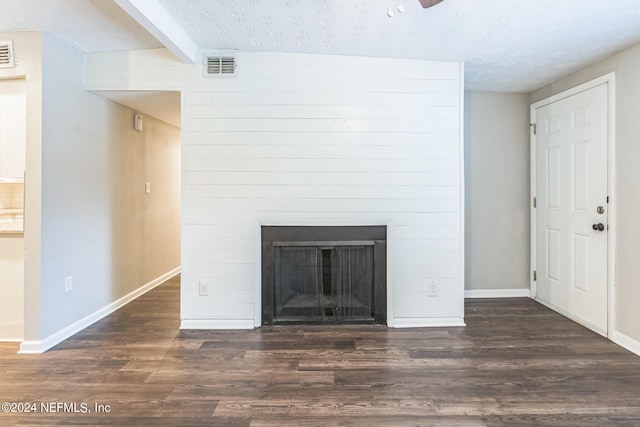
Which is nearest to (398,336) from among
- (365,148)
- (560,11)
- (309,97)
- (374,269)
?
(374,269)

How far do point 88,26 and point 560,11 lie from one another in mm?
3359

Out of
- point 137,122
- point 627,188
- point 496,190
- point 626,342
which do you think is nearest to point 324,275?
point 496,190

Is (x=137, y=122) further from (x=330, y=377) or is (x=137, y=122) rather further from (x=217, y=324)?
(x=330, y=377)

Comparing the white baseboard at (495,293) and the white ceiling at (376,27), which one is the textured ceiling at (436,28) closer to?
the white ceiling at (376,27)

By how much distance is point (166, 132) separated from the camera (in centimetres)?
471

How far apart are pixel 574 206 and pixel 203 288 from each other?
11.7 ft

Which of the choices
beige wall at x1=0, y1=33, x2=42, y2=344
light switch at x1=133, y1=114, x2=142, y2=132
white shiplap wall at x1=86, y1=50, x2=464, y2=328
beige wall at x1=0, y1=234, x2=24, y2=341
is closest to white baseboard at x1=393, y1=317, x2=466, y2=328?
white shiplap wall at x1=86, y1=50, x2=464, y2=328

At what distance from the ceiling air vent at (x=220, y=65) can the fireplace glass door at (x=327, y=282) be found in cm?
165

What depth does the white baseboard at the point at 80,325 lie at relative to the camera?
2.62 metres

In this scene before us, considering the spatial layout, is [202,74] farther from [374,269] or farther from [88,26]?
[374,269]

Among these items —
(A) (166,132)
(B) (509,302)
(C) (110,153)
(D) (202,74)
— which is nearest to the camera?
(D) (202,74)

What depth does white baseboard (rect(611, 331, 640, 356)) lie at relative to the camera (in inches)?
104

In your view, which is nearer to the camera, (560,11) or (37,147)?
(560,11)

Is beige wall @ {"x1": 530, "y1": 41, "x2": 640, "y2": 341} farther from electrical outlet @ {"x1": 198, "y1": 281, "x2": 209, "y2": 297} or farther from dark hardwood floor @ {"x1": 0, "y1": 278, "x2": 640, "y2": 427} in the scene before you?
electrical outlet @ {"x1": 198, "y1": 281, "x2": 209, "y2": 297}
